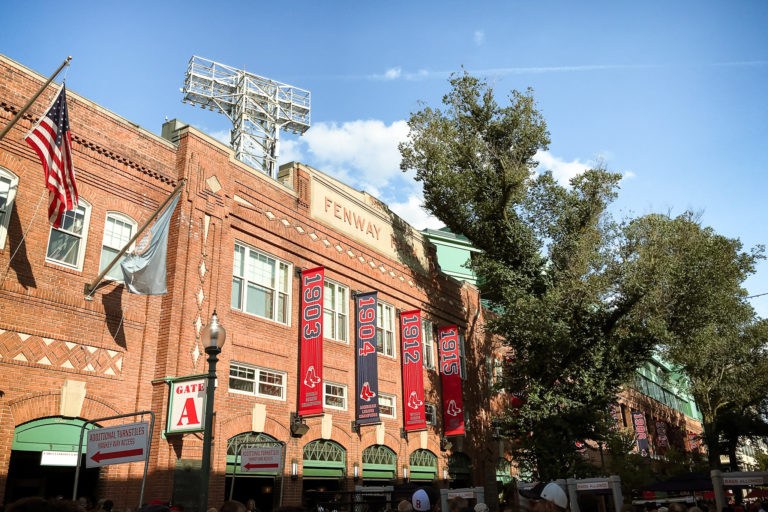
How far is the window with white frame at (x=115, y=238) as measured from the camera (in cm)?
1564

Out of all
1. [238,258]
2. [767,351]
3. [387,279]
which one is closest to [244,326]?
[238,258]

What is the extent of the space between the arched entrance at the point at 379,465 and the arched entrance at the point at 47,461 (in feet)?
31.0

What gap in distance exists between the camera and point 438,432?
26.1m

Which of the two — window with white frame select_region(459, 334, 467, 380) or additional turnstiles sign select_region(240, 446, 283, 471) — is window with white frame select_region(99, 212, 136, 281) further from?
window with white frame select_region(459, 334, 467, 380)

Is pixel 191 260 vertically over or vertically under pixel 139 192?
under

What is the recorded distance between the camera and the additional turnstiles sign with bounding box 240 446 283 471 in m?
13.8

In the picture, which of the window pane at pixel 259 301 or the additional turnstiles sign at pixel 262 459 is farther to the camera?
the window pane at pixel 259 301

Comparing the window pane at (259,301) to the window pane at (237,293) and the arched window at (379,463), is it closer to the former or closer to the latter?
the window pane at (237,293)

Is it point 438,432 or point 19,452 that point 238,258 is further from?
point 438,432

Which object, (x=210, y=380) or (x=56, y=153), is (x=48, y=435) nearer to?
(x=56, y=153)

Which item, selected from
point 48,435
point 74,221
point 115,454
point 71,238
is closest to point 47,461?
point 48,435

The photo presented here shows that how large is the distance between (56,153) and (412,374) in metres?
15.6

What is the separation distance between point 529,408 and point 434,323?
5.83 meters

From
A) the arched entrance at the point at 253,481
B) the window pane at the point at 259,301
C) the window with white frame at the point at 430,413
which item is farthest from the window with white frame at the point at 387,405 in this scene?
the window pane at the point at 259,301
